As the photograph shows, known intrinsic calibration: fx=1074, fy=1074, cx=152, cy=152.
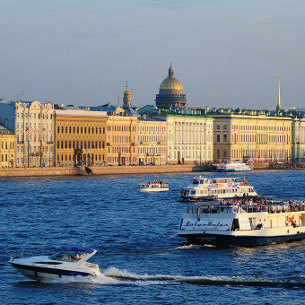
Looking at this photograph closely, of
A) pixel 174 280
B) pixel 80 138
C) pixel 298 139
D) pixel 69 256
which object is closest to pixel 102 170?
pixel 80 138

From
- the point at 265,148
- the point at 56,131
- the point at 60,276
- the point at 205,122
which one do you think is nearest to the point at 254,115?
the point at 265,148

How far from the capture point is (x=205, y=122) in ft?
452

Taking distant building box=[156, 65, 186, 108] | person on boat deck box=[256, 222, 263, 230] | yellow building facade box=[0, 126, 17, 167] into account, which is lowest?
person on boat deck box=[256, 222, 263, 230]

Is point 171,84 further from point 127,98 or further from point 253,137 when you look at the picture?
point 127,98

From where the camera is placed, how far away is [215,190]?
230 feet

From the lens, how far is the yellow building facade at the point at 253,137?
463 feet

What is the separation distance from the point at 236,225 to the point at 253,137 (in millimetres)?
110481

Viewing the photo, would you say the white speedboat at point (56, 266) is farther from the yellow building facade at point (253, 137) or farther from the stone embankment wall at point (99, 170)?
the yellow building facade at point (253, 137)

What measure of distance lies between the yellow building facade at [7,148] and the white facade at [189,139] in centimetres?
3152

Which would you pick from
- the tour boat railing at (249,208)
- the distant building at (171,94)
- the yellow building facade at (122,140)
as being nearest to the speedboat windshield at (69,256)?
the tour boat railing at (249,208)

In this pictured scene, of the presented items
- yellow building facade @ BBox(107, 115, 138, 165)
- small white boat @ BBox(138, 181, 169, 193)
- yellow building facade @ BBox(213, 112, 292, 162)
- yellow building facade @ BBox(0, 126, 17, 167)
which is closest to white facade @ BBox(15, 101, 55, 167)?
yellow building facade @ BBox(0, 126, 17, 167)

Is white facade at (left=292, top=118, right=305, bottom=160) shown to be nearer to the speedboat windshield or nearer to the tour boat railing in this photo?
the tour boat railing

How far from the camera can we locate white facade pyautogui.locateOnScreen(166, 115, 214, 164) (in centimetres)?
12850

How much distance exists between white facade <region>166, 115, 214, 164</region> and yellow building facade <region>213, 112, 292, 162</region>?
203cm
